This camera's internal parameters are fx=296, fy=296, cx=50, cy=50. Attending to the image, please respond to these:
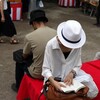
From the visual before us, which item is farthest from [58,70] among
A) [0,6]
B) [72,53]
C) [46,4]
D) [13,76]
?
[46,4]

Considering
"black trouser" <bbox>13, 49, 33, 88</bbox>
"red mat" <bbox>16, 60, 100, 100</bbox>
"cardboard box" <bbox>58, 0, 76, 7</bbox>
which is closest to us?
Answer: "red mat" <bbox>16, 60, 100, 100</bbox>

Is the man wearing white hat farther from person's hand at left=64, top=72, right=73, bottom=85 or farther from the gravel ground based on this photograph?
the gravel ground

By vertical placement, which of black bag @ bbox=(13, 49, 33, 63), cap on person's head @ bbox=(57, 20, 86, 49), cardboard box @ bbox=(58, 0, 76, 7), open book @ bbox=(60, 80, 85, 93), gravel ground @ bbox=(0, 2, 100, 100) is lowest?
gravel ground @ bbox=(0, 2, 100, 100)

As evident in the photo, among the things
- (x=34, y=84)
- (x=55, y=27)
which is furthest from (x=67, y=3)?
(x=34, y=84)

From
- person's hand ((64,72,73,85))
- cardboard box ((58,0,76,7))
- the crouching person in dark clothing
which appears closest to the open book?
person's hand ((64,72,73,85))

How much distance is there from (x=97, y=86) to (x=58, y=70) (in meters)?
0.57

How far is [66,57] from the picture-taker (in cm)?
307

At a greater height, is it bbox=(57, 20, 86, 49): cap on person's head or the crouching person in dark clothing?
bbox=(57, 20, 86, 49): cap on person's head

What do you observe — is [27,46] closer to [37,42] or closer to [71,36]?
[37,42]

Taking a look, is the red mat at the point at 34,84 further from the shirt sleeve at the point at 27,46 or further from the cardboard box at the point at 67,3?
the cardboard box at the point at 67,3

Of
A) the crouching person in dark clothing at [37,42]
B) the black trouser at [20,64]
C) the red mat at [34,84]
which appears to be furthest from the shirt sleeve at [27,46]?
the red mat at [34,84]

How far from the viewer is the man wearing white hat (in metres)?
2.85

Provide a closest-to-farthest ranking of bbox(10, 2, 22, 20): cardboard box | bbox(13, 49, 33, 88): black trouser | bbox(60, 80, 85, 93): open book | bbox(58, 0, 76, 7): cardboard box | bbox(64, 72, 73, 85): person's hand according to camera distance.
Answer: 1. bbox(60, 80, 85, 93): open book
2. bbox(64, 72, 73, 85): person's hand
3. bbox(13, 49, 33, 88): black trouser
4. bbox(10, 2, 22, 20): cardboard box
5. bbox(58, 0, 76, 7): cardboard box

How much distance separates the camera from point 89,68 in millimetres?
3908
